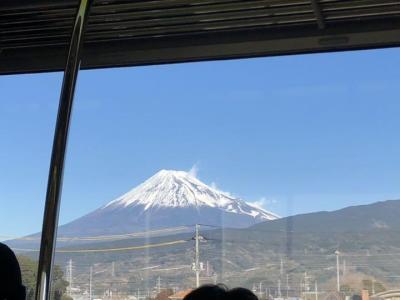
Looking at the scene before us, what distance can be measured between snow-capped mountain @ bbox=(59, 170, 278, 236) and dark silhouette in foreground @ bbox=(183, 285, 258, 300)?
1.88 meters

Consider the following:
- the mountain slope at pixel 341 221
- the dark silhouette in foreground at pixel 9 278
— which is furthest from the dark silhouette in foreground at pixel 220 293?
the mountain slope at pixel 341 221

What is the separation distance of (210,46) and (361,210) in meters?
1.19

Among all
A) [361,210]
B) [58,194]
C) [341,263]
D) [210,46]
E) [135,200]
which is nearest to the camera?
[58,194]

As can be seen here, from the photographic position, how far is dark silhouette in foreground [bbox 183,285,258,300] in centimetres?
106

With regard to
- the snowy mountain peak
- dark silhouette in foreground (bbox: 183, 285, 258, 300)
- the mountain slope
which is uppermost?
the snowy mountain peak

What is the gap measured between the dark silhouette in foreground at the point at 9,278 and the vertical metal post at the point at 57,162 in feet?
0.48

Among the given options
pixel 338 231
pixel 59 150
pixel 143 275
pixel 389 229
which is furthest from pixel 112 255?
pixel 59 150

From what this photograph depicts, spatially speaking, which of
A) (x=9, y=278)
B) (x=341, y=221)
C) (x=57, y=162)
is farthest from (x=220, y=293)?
(x=341, y=221)

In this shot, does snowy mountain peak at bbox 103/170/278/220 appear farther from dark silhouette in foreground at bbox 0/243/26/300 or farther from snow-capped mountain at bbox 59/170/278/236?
dark silhouette in foreground at bbox 0/243/26/300

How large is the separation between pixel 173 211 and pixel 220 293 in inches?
78.9

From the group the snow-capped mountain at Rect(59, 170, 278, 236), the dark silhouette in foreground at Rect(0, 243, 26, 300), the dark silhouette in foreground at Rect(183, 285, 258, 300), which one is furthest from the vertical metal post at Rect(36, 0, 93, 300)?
the snow-capped mountain at Rect(59, 170, 278, 236)

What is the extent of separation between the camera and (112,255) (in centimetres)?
313

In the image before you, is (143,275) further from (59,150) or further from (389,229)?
(59,150)

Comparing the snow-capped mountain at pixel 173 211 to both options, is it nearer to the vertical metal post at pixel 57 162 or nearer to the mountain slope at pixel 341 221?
the mountain slope at pixel 341 221
